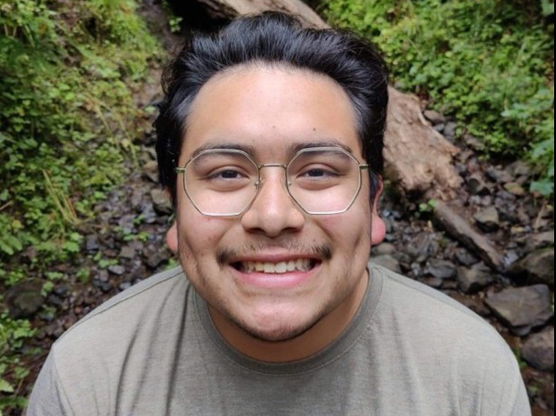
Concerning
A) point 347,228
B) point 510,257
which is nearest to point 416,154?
point 510,257

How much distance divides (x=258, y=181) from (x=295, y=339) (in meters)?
0.51

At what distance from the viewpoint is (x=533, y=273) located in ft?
13.2

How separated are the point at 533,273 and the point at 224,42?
3425mm

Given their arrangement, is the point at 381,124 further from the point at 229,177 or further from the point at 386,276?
Result: the point at 229,177

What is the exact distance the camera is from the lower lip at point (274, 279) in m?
1.43

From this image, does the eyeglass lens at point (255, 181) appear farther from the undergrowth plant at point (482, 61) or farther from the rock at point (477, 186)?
the rock at point (477, 186)

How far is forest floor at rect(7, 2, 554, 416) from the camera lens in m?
3.77

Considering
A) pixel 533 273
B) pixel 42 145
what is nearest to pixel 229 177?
pixel 533 273

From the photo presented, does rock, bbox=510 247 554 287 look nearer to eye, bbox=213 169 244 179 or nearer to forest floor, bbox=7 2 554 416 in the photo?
forest floor, bbox=7 2 554 416

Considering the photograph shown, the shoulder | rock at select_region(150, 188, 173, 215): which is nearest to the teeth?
the shoulder

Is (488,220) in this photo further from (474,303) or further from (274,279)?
(274,279)

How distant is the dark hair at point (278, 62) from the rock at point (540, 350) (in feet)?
8.59

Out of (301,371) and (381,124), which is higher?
(381,124)

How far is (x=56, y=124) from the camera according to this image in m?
4.76
